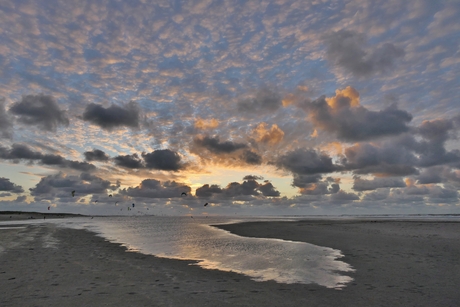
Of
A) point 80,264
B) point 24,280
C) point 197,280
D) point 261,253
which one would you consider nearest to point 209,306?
point 197,280

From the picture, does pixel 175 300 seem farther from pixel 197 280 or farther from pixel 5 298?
pixel 5 298

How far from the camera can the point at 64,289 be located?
1323 cm

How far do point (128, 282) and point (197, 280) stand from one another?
11.1 feet

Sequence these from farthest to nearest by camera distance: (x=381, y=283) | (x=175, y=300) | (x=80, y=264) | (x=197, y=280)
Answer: (x=80, y=264), (x=197, y=280), (x=381, y=283), (x=175, y=300)

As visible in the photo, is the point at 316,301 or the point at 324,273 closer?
the point at 316,301

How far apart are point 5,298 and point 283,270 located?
1353 cm

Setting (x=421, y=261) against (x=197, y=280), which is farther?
(x=421, y=261)

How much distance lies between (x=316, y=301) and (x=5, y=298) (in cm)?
1219

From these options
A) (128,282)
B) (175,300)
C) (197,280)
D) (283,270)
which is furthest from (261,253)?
(175,300)

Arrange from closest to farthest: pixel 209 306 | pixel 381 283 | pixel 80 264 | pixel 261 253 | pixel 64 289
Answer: pixel 209 306 < pixel 64 289 < pixel 381 283 < pixel 80 264 < pixel 261 253

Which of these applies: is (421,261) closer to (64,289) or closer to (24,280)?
(64,289)

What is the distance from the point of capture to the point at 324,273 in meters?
16.8

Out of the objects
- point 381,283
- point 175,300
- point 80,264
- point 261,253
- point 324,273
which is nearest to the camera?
point 175,300

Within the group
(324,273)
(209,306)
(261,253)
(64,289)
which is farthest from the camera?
(261,253)
